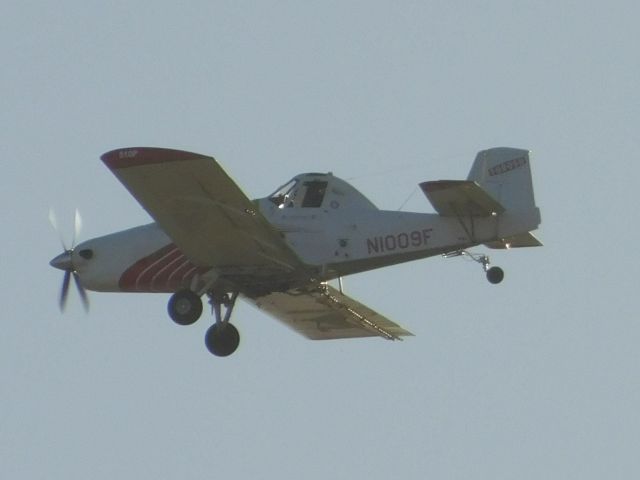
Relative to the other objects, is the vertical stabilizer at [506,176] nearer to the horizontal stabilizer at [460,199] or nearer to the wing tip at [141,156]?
the horizontal stabilizer at [460,199]

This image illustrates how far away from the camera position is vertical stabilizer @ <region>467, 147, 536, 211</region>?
30172 millimetres

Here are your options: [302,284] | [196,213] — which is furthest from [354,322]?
[196,213]

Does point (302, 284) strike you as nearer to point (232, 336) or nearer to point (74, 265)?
point (232, 336)

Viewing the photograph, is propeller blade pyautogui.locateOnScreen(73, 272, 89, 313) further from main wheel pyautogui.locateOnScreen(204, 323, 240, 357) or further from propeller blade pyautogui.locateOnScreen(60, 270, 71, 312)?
main wheel pyautogui.locateOnScreen(204, 323, 240, 357)

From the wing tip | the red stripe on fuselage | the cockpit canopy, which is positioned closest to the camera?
the wing tip

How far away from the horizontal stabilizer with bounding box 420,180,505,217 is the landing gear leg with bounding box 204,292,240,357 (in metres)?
3.47

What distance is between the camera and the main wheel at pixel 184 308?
30484mm

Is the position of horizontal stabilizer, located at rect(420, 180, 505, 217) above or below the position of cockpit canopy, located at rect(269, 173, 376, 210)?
below

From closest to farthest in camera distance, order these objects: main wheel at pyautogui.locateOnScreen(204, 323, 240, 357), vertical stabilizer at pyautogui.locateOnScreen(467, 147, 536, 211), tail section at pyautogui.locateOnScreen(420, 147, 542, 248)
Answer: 1. tail section at pyautogui.locateOnScreen(420, 147, 542, 248)
2. vertical stabilizer at pyautogui.locateOnScreen(467, 147, 536, 211)
3. main wheel at pyautogui.locateOnScreen(204, 323, 240, 357)

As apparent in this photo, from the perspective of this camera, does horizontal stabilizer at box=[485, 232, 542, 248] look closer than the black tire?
No

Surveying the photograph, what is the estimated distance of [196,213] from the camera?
29.5m

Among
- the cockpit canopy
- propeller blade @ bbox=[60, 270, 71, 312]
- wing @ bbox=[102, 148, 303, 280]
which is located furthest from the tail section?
propeller blade @ bbox=[60, 270, 71, 312]

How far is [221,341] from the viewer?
102 ft

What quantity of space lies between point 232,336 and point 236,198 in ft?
9.26
